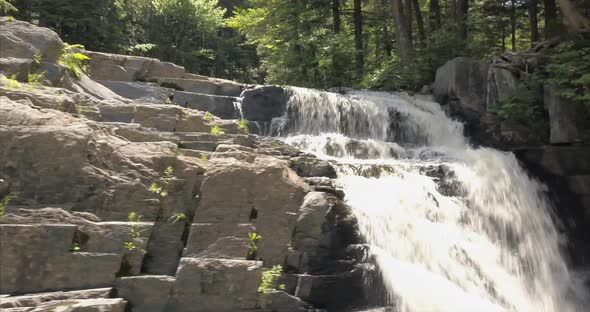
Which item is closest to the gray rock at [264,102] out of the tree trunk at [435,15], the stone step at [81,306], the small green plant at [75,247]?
the small green plant at [75,247]

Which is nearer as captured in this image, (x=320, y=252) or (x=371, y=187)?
(x=320, y=252)

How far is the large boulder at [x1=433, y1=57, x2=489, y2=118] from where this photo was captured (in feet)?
39.1

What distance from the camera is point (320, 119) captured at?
11.0 metres

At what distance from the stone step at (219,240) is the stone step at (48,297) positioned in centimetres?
92

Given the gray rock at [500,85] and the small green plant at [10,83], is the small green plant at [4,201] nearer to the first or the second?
the small green plant at [10,83]

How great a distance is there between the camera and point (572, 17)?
1057 cm

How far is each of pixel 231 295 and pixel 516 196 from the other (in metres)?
5.90

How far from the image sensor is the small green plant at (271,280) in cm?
487

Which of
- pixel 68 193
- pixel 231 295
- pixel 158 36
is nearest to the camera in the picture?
A: pixel 231 295

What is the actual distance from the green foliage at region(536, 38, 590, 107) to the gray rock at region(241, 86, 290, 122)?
5649mm

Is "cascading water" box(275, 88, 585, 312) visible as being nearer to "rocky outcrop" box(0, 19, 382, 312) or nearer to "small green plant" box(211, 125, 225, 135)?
"rocky outcrop" box(0, 19, 382, 312)

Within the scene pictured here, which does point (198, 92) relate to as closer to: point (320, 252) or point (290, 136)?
point (290, 136)

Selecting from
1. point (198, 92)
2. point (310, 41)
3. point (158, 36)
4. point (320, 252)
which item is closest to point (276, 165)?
point (320, 252)

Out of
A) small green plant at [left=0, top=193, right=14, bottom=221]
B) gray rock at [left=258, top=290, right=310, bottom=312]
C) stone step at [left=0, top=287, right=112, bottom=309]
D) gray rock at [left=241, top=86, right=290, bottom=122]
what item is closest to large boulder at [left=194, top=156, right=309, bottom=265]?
gray rock at [left=258, top=290, right=310, bottom=312]
